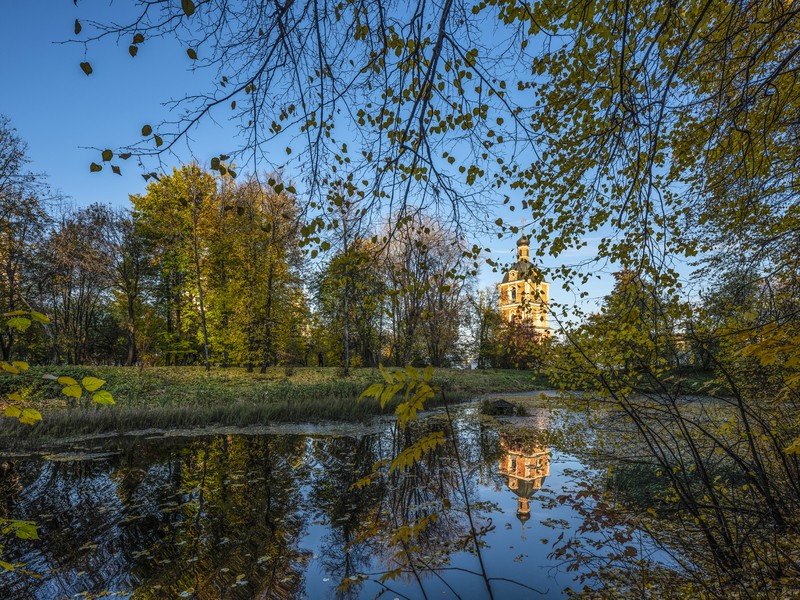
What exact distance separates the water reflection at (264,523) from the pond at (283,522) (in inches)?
0.7

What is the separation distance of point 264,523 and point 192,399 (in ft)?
35.6

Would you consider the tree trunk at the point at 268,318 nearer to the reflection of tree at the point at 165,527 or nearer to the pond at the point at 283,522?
the pond at the point at 283,522

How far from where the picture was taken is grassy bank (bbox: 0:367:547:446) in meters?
9.83

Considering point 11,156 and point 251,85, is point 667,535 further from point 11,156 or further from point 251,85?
point 11,156

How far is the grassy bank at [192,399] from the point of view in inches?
387

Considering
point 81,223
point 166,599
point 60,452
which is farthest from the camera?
point 81,223

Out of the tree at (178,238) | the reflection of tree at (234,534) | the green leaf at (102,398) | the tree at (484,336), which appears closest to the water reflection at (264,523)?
the reflection of tree at (234,534)

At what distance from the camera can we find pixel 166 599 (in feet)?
10.4

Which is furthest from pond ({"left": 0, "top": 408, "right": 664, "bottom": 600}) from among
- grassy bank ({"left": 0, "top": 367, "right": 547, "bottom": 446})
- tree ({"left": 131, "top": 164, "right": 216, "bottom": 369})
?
tree ({"left": 131, "top": 164, "right": 216, "bottom": 369})

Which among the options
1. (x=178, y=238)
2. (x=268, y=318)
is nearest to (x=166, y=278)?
(x=178, y=238)

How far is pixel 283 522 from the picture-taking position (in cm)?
469

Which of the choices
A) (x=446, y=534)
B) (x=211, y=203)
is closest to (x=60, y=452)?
(x=446, y=534)

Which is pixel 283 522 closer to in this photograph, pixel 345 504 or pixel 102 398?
pixel 345 504

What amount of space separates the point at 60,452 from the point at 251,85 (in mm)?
8936
